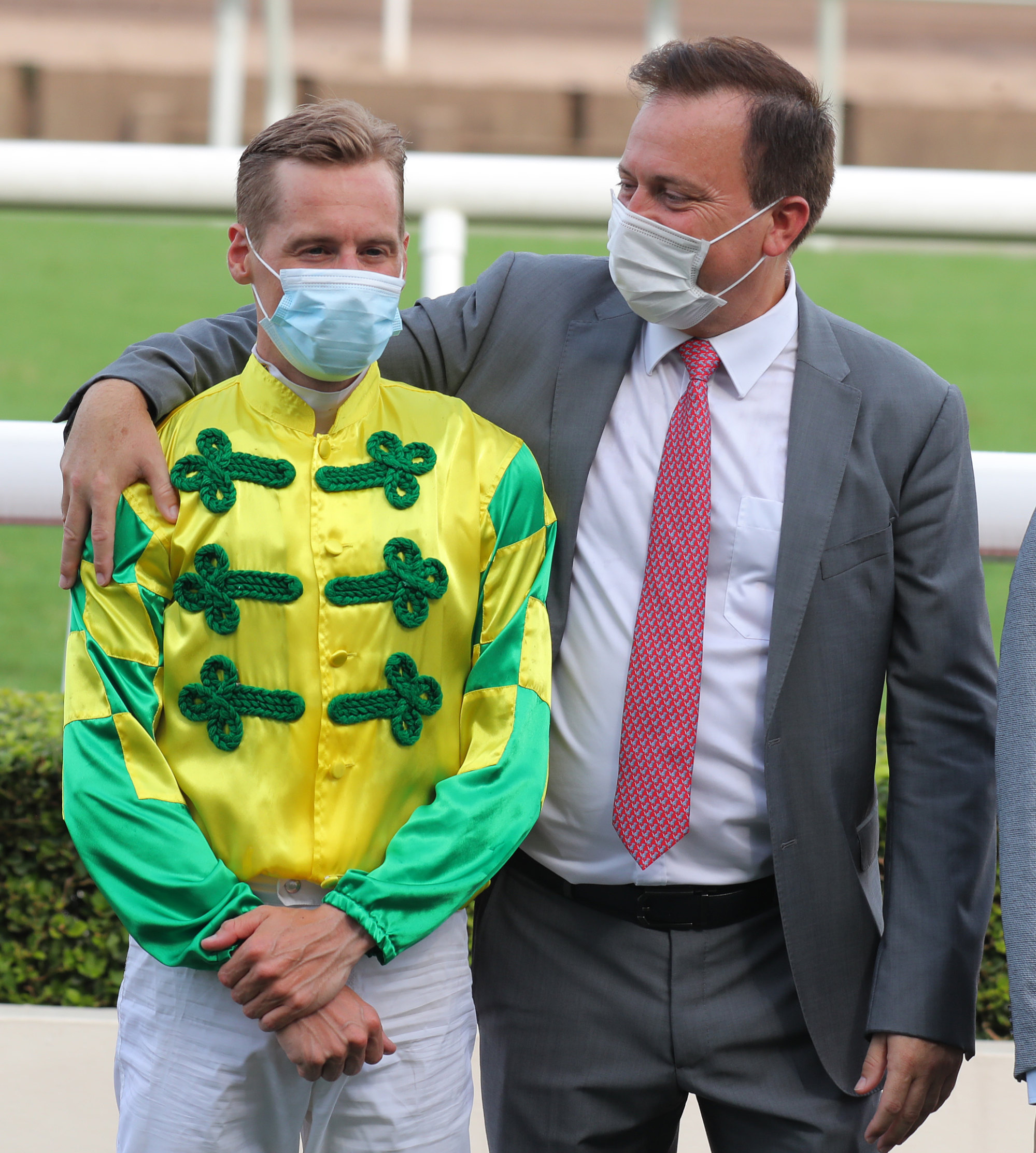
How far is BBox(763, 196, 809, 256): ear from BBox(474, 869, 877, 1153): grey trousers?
1.07 meters

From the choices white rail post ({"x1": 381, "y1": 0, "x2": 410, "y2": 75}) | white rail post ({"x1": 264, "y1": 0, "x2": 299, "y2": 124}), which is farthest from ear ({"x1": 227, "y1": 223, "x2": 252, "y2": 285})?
white rail post ({"x1": 381, "y1": 0, "x2": 410, "y2": 75})

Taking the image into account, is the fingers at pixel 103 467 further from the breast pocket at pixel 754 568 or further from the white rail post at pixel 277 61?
the white rail post at pixel 277 61

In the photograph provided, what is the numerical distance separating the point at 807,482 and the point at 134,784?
106 centimetres

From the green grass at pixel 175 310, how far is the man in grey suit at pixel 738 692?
254 inches

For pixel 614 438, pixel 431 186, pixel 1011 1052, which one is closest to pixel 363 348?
pixel 614 438

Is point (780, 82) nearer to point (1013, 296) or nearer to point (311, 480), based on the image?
point (311, 480)

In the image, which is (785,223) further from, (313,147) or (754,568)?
(313,147)

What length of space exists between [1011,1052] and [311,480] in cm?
239

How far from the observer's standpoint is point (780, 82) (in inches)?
91.1

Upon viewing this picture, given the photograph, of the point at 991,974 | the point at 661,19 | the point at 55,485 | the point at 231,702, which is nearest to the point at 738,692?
the point at 231,702

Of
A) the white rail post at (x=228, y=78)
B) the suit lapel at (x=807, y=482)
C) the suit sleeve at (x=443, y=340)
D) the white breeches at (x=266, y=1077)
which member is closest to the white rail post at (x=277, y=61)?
the white rail post at (x=228, y=78)

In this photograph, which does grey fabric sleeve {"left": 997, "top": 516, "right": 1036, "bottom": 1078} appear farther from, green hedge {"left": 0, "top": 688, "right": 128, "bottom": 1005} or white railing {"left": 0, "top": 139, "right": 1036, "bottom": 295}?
green hedge {"left": 0, "top": 688, "right": 128, "bottom": 1005}

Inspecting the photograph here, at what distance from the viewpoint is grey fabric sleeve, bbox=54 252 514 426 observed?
218 cm

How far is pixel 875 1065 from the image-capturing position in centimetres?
224
